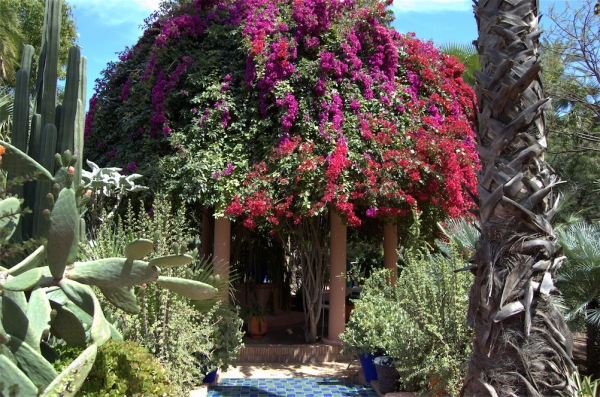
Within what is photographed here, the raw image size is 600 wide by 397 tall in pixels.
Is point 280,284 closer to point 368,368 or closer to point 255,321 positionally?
point 255,321

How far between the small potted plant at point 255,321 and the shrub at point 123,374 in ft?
18.9

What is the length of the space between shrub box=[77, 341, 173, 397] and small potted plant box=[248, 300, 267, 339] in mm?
5751

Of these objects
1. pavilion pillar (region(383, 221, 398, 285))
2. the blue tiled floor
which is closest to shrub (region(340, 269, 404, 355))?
the blue tiled floor

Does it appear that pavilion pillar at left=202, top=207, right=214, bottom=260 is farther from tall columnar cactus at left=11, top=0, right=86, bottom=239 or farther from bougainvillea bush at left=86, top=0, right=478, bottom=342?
tall columnar cactus at left=11, top=0, right=86, bottom=239

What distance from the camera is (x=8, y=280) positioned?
292 centimetres

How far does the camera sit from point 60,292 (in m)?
3.53

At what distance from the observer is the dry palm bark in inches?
127

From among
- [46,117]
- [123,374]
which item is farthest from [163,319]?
[46,117]

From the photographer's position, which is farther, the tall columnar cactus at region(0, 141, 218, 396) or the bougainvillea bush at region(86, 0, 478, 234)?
the bougainvillea bush at region(86, 0, 478, 234)

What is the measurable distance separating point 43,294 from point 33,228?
149cm

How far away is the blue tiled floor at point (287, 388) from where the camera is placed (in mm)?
6543

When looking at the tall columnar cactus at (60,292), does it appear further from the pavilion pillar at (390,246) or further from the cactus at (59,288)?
the pavilion pillar at (390,246)

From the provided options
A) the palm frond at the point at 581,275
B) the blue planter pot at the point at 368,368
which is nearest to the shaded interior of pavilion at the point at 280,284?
the blue planter pot at the point at 368,368

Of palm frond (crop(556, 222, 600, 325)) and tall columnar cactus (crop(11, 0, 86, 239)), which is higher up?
tall columnar cactus (crop(11, 0, 86, 239))
